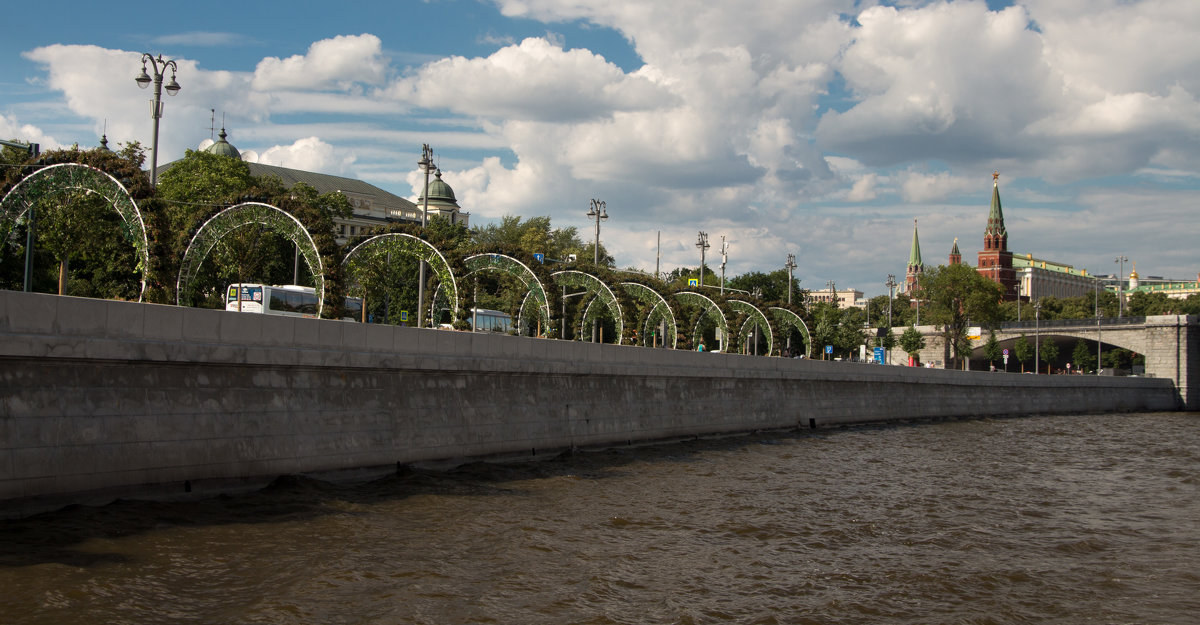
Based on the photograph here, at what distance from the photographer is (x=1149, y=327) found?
6956 centimetres

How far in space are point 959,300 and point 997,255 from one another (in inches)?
4240

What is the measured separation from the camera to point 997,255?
187 metres

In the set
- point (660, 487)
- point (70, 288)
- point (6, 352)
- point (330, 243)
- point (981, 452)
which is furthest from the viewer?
point (70, 288)

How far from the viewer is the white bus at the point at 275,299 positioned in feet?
132

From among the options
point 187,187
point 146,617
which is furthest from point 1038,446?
point 187,187

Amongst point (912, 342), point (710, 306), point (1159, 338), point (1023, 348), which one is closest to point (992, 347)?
point (1023, 348)

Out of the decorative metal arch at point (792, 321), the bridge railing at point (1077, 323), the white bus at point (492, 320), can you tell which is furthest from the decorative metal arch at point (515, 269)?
the bridge railing at point (1077, 323)

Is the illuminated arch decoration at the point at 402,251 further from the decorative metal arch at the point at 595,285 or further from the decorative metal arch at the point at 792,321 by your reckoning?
the decorative metal arch at the point at 792,321

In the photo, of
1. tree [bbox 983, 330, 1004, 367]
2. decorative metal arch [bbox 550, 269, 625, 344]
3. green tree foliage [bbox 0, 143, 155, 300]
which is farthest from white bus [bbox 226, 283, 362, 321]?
tree [bbox 983, 330, 1004, 367]

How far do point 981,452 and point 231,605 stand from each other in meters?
25.8

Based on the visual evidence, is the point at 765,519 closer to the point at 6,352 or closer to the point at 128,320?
the point at 128,320

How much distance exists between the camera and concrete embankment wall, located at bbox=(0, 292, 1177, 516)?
11234 millimetres

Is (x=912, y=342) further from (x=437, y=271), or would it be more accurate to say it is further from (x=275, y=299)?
(x=437, y=271)

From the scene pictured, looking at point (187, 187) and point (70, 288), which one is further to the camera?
point (187, 187)
